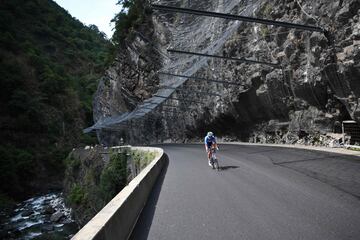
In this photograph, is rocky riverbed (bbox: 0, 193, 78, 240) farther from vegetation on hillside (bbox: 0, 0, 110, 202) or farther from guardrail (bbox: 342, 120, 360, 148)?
guardrail (bbox: 342, 120, 360, 148)

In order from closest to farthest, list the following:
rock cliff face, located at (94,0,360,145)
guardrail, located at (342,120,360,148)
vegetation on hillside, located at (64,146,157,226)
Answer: rock cliff face, located at (94,0,360,145), guardrail, located at (342,120,360,148), vegetation on hillside, located at (64,146,157,226)

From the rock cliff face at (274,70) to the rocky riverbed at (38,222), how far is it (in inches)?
803

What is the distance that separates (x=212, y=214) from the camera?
269 inches

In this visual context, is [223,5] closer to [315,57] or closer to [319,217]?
[315,57]

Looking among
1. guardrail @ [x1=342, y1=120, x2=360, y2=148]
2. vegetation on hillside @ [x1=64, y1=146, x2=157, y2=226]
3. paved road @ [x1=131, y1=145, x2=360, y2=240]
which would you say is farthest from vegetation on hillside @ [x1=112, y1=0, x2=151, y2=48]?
paved road @ [x1=131, y1=145, x2=360, y2=240]

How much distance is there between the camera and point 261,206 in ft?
23.8

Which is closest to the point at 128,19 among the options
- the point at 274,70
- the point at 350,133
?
the point at 274,70

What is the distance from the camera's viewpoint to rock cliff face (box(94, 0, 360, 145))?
17344mm

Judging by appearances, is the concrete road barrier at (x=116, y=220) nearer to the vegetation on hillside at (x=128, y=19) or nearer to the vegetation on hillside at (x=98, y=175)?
the vegetation on hillside at (x=98, y=175)

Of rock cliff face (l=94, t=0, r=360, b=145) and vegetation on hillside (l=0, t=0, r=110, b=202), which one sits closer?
rock cliff face (l=94, t=0, r=360, b=145)

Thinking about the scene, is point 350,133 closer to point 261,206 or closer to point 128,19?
point 261,206

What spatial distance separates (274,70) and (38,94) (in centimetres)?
7777

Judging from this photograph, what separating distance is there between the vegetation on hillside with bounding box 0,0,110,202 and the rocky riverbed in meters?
9.82

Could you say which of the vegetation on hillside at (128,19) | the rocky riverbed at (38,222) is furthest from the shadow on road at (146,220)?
the vegetation on hillside at (128,19)
